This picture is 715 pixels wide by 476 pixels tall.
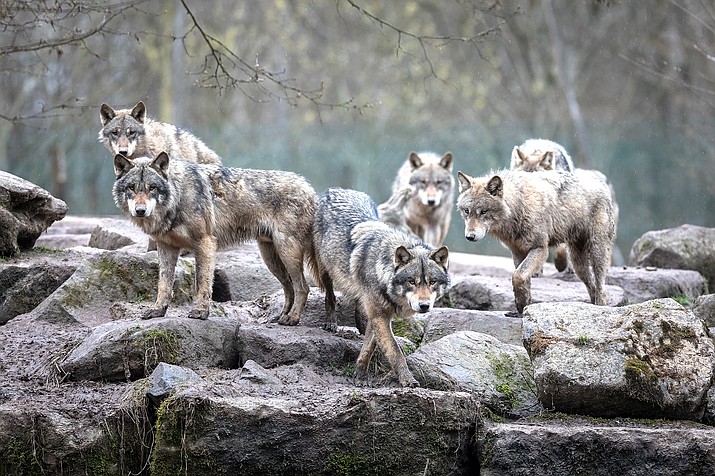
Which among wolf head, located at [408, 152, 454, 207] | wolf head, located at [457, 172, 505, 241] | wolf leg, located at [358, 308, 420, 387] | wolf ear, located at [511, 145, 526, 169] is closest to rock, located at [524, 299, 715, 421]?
wolf leg, located at [358, 308, 420, 387]

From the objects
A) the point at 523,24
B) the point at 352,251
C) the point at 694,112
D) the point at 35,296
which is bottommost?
the point at 35,296

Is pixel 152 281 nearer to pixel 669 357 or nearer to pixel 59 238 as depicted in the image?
pixel 59 238

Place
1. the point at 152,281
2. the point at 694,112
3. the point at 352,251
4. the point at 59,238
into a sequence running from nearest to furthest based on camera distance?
the point at 352,251 → the point at 152,281 → the point at 59,238 → the point at 694,112

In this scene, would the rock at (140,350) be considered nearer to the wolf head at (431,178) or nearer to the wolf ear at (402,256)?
the wolf ear at (402,256)

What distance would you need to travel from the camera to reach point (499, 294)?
416 inches

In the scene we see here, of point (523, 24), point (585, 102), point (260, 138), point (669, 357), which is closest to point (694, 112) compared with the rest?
point (523, 24)

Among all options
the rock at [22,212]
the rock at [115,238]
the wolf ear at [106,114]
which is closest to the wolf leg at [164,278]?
the rock at [22,212]

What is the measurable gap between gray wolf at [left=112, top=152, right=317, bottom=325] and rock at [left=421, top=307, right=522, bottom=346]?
143 centimetres

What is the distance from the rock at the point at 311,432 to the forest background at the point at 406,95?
1392cm

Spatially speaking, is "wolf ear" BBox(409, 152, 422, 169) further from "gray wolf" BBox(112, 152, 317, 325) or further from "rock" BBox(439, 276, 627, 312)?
"gray wolf" BBox(112, 152, 317, 325)

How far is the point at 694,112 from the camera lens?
90.3 ft

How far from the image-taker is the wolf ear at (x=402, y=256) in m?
7.47

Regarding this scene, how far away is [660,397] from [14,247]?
644cm

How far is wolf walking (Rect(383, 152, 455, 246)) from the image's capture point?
49.8 feet
